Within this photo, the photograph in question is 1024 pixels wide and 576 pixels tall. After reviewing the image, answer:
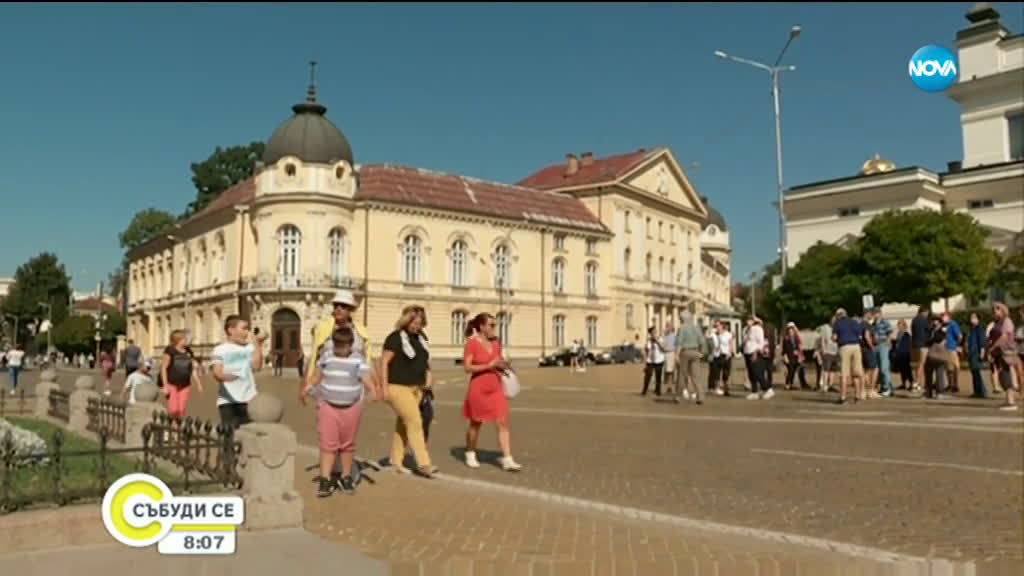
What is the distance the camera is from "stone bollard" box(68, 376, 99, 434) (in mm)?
14719

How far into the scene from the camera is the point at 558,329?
63562 millimetres

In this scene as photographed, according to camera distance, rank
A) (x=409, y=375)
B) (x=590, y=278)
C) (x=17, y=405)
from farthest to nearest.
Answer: (x=590, y=278) → (x=17, y=405) → (x=409, y=375)

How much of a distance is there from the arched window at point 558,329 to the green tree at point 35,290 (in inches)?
1415

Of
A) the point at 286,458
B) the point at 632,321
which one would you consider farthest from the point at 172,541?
the point at 632,321

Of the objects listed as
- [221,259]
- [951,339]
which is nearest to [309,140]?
[221,259]

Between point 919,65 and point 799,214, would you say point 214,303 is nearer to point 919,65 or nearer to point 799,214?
point 799,214

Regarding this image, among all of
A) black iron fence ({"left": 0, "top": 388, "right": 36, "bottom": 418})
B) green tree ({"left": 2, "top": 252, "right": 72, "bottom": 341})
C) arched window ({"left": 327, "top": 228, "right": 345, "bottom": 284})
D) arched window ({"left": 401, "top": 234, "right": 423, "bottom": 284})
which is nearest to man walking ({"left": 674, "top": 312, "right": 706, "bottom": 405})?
black iron fence ({"left": 0, "top": 388, "right": 36, "bottom": 418})

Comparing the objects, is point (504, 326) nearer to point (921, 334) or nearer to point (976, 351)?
point (921, 334)

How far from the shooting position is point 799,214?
5684 centimetres

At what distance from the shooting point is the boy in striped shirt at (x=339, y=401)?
26.0ft

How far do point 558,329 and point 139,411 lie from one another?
177 ft

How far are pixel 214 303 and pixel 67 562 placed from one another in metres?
57.2

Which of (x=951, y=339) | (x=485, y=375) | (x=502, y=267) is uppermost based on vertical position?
(x=502, y=267)

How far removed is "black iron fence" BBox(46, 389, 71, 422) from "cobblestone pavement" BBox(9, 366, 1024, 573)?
3074mm
